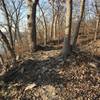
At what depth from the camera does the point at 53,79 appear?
9750 mm

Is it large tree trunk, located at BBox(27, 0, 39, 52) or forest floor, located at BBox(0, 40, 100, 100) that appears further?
large tree trunk, located at BBox(27, 0, 39, 52)

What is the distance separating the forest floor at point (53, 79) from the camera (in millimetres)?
9016

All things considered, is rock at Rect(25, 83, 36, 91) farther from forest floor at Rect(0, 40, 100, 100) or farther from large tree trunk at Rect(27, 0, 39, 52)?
large tree trunk at Rect(27, 0, 39, 52)

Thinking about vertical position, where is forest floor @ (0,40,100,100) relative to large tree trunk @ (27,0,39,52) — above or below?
below

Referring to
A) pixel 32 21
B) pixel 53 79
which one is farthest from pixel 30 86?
pixel 32 21

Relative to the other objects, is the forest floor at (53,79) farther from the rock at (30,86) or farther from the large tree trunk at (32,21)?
the large tree trunk at (32,21)

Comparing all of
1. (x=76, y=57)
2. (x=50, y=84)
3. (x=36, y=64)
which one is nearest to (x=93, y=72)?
(x=76, y=57)

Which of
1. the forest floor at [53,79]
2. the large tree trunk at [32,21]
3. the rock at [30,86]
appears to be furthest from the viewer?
the large tree trunk at [32,21]

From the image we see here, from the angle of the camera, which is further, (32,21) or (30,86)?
(32,21)

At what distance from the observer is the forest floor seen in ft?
29.6

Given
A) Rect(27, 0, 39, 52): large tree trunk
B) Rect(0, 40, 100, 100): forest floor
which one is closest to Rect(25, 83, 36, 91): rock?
Rect(0, 40, 100, 100): forest floor

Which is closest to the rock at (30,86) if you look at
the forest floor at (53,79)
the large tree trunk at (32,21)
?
the forest floor at (53,79)

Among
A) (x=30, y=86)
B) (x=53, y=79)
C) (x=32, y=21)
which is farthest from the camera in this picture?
(x=32, y=21)

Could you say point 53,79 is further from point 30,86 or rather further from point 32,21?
point 32,21
